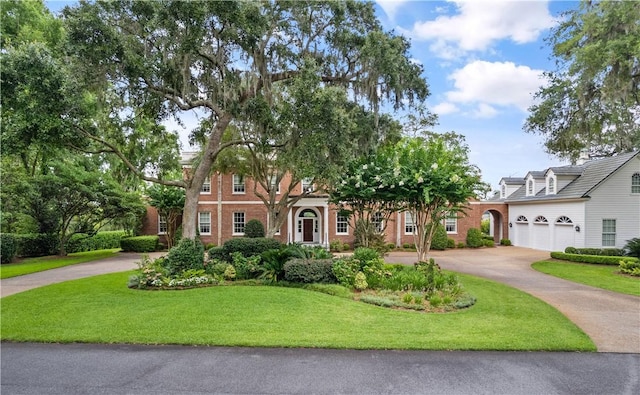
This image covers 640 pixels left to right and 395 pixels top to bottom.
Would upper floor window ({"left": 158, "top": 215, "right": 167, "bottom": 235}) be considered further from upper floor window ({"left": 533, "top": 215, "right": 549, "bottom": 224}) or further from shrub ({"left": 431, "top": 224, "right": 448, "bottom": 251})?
upper floor window ({"left": 533, "top": 215, "right": 549, "bottom": 224})

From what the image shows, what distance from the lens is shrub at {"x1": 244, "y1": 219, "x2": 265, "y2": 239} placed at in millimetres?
21172

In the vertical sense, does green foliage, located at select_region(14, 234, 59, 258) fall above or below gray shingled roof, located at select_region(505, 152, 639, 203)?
below

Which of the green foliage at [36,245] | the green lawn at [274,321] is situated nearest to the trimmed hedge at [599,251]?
the green lawn at [274,321]

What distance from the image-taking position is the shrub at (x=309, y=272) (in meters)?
9.22

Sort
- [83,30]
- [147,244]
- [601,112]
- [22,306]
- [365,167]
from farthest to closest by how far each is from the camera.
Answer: [147,244]
[601,112]
[365,167]
[83,30]
[22,306]

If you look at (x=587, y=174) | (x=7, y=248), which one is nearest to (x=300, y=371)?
(x=7, y=248)

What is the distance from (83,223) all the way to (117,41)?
15134mm

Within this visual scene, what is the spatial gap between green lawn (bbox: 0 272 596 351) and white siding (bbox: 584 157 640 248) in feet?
42.6

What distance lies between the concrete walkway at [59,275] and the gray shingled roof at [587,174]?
22.6m

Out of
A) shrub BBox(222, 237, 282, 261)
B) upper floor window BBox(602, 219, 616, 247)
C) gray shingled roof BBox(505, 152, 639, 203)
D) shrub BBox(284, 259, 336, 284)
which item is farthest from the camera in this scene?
upper floor window BBox(602, 219, 616, 247)

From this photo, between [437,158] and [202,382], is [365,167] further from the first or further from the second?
[202,382]

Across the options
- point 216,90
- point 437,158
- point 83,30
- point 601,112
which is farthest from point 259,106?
point 601,112

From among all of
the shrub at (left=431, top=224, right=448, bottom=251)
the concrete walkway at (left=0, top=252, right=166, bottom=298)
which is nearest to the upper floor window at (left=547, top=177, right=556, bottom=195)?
the shrub at (left=431, top=224, right=448, bottom=251)

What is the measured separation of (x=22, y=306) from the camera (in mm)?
7379
